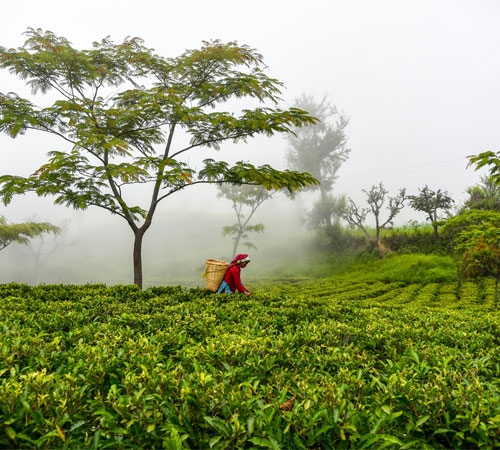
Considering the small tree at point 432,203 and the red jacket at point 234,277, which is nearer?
the red jacket at point 234,277

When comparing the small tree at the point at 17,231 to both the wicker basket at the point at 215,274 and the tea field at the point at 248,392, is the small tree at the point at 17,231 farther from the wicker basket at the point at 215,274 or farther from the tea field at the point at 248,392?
the tea field at the point at 248,392

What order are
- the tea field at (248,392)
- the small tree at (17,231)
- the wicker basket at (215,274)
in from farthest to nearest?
the small tree at (17,231) < the wicker basket at (215,274) < the tea field at (248,392)

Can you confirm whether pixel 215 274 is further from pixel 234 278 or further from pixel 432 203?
pixel 432 203

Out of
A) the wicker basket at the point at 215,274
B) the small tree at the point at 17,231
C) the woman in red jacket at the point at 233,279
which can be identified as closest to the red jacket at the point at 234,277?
the woman in red jacket at the point at 233,279

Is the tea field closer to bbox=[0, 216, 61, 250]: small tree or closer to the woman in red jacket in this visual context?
the woman in red jacket

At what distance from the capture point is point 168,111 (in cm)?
1091

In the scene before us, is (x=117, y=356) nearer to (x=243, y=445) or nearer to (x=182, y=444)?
(x=182, y=444)

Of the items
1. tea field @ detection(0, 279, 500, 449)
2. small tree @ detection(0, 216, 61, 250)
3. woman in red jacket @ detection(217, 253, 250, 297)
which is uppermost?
small tree @ detection(0, 216, 61, 250)

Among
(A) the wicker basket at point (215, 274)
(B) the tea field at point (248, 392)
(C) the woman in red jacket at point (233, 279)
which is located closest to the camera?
(B) the tea field at point (248, 392)

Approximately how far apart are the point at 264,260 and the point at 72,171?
1016 inches

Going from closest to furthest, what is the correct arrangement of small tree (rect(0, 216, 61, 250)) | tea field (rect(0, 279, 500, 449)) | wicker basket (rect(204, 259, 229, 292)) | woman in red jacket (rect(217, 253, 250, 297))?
tea field (rect(0, 279, 500, 449)) → woman in red jacket (rect(217, 253, 250, 297)) → wicker basket (rect(204, 259, 229, 292)) → small tree (rect(0, 216, 61, 250))

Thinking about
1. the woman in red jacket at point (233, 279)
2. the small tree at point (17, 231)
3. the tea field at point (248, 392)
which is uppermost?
the small tree at point (17, 231)

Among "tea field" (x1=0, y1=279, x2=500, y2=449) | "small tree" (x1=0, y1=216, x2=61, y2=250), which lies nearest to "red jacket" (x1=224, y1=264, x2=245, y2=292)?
"tea field" (x1=0, y1=279, x2=500, y2=449)

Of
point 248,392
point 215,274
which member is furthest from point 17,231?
point 248,392
